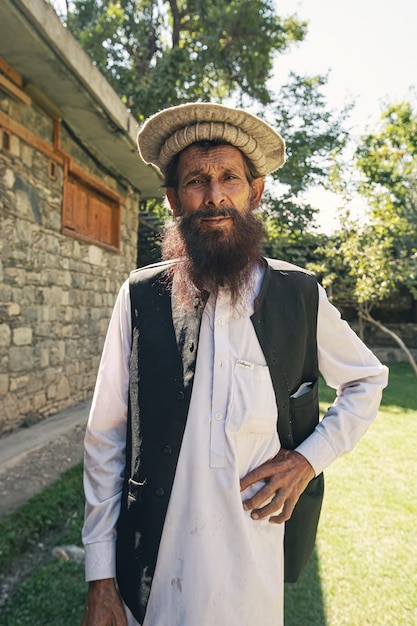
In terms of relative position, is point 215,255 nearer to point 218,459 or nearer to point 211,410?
point 211,410

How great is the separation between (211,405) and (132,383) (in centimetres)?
24

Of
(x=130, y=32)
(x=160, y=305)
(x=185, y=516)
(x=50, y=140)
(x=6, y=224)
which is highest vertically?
(x=130, y=32)

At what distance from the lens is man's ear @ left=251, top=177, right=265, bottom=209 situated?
1685 millimetres

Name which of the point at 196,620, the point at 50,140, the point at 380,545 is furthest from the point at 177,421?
the point at 50,140

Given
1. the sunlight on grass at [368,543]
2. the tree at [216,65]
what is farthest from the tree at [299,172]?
the sunlight on grass at [368,543]

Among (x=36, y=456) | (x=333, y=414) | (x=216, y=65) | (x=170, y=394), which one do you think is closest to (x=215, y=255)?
(x=170, y=394)

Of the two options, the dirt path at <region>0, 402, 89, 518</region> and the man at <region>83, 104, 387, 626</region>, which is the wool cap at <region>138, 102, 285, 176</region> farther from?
the dirt path at <region>0, 402, 89, 518</region>

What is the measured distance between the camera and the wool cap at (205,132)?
1496mm

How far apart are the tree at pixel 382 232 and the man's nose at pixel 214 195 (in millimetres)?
6661

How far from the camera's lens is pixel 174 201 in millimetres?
1673

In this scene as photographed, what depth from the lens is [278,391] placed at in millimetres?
1336

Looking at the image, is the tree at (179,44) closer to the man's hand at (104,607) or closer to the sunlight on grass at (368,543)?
the sunlight on grass at (368,543)

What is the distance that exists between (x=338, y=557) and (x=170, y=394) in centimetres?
233

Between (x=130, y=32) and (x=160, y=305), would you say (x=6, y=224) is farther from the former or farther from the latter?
(x=130, y=32)
